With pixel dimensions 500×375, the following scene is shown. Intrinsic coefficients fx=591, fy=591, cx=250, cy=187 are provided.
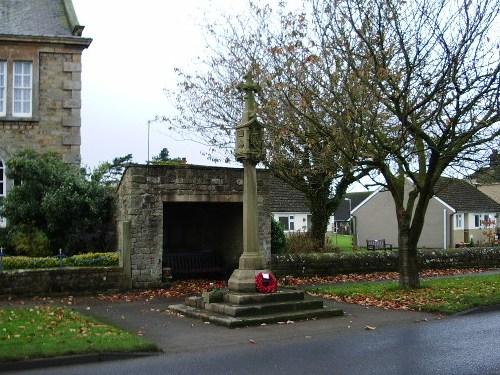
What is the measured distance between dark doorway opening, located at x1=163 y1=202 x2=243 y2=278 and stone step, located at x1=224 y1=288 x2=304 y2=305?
6468mm

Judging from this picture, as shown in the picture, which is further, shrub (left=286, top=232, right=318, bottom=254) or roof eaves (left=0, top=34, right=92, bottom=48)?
shrub (left=286, top=232, right=318, bottom=254)

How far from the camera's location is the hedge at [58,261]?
15.2m

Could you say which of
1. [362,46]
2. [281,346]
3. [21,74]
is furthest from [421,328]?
[21,74]

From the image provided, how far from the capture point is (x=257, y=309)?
11453 millimetres

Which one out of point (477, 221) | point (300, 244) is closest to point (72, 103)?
point (300, 244)

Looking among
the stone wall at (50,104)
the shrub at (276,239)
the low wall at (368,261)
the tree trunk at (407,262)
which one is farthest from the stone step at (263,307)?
the stone wall at (50,104)

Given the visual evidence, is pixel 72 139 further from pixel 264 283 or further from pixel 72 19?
pixel 264 283

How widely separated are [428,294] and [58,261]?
9444 millimetres

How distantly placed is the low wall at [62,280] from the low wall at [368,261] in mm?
4959

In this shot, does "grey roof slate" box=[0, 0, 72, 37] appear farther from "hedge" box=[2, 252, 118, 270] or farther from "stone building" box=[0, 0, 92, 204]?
"hedge" box=[2, 252, 118, 270]

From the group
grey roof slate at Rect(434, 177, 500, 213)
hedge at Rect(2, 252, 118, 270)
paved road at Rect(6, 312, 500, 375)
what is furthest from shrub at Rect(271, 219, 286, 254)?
grey roof slate at Rect(434, 177, 500, 213)

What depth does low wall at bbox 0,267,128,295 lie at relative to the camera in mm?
14398

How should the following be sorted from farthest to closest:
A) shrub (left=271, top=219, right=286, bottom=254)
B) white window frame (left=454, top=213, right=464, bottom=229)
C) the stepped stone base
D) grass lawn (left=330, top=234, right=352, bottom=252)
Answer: white window frame (left=454, top=213, right=464, bottom=229) < grass lawn (left=330, top=234, right=352, bottom=252) < shrub (left=271, top=219, right=286, bottom=254) < the stepped stone base

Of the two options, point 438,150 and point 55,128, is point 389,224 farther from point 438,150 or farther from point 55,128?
point 438,150
